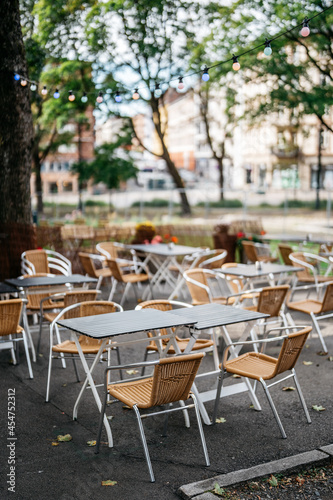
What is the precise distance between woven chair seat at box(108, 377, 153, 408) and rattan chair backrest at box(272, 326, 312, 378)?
41.2 inches

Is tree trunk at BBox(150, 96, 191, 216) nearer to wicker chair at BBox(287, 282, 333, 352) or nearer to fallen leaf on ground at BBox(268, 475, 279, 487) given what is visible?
wicker chair at BBox(287, 282, 333, 352)

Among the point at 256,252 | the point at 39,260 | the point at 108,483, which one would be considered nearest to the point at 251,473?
the point at 108,483

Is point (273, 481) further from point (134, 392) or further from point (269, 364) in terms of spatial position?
point (269, 364)

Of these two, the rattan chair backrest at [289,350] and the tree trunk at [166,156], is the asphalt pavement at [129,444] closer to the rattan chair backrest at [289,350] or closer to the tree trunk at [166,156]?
the rattan chair backrest at [289,350]

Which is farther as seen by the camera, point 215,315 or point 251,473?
point 215,315

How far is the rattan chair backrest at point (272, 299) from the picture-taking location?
698cm

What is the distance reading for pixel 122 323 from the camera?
5.06m

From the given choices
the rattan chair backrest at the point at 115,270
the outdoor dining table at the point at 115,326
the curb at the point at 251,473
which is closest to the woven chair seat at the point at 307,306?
the outdoor dining table at the point at 115,326

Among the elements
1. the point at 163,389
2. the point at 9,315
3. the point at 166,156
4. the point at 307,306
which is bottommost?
the point at 307,306

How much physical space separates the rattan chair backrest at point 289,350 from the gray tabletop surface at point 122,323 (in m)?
0.75

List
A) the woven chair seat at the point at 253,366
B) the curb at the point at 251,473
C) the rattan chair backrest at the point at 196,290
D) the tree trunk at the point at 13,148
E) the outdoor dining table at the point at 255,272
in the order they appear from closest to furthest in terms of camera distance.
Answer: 1. the curb at the point at 251,473
2. the woven chair seat at the point at 253,366
3. the rattan chair backrest at the point at 196,290
4. the outdoor dining table at the point at 255,272
5. the tree trunk at the point at 13,148

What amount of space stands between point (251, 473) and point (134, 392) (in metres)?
1.01

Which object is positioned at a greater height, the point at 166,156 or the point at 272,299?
the point at 166,156

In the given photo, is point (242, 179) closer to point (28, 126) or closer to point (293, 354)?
point (28, 126)
